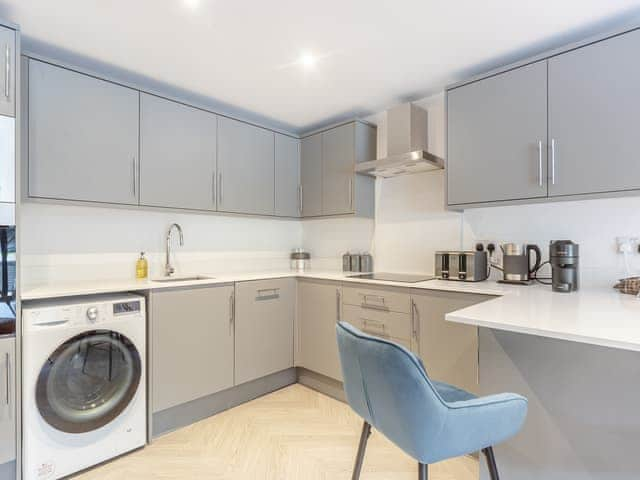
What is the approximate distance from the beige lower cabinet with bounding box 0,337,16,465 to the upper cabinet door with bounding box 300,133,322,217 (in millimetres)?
2283

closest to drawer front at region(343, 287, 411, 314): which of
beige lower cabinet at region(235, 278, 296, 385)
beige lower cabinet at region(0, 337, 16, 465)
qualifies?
beige lower cabinet at region(235, 278, 296, 385)

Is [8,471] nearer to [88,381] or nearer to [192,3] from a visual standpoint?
[88,381]

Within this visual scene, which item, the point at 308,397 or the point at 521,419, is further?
the point at 308,397

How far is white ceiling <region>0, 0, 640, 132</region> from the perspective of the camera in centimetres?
171

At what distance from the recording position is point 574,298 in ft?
5.63

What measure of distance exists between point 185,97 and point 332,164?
129 cm

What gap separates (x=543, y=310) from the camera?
141 centimetres

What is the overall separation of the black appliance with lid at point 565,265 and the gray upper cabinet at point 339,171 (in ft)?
4.91

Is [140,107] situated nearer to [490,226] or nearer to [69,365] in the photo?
[69,365]

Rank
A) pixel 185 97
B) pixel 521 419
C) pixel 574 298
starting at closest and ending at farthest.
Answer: pixel 521 419
pixel 574 298
pixel 185 97

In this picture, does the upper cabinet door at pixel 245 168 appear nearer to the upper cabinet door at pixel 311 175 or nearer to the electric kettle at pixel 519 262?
the upper cabinet door at pixel 311 175

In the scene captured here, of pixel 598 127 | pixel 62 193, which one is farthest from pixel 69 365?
pixel 598 127

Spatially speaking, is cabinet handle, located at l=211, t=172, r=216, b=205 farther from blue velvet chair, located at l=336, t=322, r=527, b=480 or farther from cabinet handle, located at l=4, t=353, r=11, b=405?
blue velvet chair, located at l=336, t=322, r=527, b=480

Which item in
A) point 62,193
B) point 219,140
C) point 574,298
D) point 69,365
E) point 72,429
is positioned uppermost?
point 219,140
